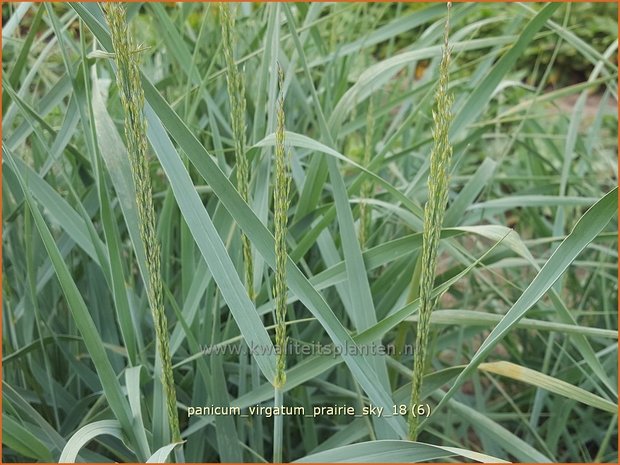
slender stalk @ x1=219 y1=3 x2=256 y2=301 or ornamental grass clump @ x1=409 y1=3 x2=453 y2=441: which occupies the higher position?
slender stalk @ x1=219 y1=3 x2=256 y2=301

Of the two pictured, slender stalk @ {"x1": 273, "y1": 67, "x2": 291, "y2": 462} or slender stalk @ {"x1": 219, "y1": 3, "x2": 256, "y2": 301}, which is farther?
slender stalk @ {"x1": 219, "y1": 3, "x2": 256, "y2": 301}

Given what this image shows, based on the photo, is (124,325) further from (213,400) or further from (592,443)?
(592,443)

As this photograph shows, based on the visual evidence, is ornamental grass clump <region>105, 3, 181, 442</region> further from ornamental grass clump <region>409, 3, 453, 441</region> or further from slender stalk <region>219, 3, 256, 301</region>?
ornamental grass clump <region>409, 3, 453, 441</region>

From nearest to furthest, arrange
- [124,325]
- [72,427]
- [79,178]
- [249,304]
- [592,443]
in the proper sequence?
[249,304]
[124,325]
[72,427]
[79,178]
[592,443]

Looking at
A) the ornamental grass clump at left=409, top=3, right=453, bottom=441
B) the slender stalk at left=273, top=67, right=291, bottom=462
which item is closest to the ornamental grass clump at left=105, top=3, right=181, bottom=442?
the slender stalk at left=273, top=67, right=291, bottom=462

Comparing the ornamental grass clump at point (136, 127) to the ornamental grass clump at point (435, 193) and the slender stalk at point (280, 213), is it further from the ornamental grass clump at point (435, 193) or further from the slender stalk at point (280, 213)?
the ornamental grass clump at point (435, 193)

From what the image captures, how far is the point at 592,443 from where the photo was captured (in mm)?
1275

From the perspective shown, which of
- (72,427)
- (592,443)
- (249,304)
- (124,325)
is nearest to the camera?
(249,304)

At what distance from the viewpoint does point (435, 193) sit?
60 cm

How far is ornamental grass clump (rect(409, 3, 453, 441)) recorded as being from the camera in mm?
584

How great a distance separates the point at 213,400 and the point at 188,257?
166mm

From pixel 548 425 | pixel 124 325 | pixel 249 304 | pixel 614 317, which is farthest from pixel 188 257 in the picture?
pixel 614 317

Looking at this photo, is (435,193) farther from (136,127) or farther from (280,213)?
(136,127)

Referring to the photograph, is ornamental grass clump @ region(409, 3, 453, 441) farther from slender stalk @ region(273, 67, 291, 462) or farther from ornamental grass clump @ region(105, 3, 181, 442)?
ornamental grass clump @ region(105, 3, 181, 442)
